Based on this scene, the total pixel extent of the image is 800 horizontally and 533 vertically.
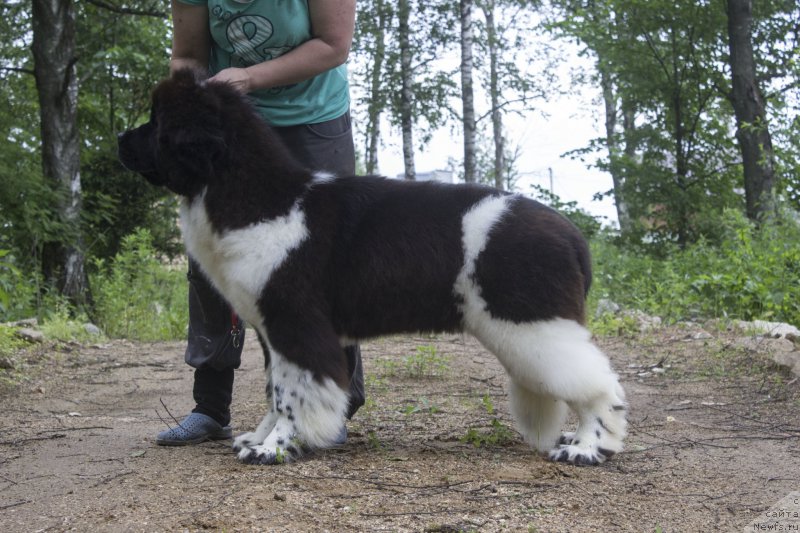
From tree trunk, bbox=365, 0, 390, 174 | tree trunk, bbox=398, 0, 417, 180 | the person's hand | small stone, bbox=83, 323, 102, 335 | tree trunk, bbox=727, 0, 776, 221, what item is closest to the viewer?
the person's hand

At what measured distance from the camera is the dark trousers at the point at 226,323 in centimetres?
399

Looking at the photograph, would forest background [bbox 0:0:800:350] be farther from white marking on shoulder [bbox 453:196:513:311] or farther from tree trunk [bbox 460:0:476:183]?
white marking on shoulder [bbox 453:196:513:311]

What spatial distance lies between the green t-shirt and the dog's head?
0.33m

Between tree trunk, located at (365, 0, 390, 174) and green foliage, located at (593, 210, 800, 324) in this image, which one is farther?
tree trunk, located at (365, 0, 390, 174)

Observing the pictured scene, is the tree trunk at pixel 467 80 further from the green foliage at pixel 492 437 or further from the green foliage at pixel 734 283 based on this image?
the green foliage at pixel 492 437

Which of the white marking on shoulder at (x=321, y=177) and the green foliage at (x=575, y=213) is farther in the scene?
the green foliage at (x=575, y=213)

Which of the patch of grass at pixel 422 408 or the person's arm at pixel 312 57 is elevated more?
the person's arm at pixel 312 57

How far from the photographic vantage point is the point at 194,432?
13.3 ft

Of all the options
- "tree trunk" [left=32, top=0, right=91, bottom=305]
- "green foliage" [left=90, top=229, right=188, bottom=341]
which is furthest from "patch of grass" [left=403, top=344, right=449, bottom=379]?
"tree trunk" [left=32, top=0, right=91, bottom=305]

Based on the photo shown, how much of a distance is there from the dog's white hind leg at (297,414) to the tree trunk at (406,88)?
54.7 feet

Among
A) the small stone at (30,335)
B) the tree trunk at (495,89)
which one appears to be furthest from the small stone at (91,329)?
the tree trunk at (495,89)

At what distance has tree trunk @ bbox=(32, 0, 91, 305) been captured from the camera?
10.3m

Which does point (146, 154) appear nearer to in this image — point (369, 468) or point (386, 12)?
point (369, 468)

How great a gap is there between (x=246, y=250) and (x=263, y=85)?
0.81 metres
